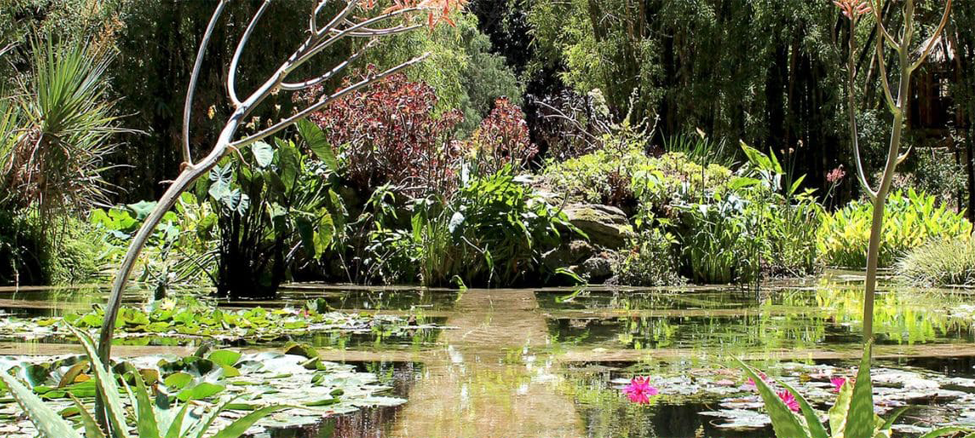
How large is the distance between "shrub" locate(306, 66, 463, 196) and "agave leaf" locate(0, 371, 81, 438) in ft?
24.4

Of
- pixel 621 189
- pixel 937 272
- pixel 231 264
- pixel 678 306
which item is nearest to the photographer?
pixel 678 306

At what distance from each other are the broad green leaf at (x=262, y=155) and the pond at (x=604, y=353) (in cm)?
91

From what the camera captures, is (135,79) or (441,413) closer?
(441,413)

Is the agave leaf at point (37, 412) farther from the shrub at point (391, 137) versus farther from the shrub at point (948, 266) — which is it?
the shrub at point (948, 266)

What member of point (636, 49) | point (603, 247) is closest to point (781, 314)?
point (603, 247)

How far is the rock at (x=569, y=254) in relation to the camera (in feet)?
29.1

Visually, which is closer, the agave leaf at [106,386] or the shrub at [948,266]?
the agave leaf at [106,386]

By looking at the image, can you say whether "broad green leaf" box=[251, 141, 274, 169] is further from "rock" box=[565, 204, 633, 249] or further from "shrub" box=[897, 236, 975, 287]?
"shrub" box=[897, 236, 975, 287]

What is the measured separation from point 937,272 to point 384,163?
4999 millimetres

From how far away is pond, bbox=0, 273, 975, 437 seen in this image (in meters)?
2.87

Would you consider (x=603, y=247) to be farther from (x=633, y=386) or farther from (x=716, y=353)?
(x=633, y=386)

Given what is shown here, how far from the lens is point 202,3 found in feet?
46.1

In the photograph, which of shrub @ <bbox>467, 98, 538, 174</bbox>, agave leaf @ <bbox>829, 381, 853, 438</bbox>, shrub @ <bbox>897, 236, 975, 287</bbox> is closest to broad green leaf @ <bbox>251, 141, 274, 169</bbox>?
shrub @ <bbox>467, 98, 538, 174</bbox>

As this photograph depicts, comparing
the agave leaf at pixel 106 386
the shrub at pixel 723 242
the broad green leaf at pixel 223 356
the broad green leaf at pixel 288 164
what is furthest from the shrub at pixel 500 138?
the agave leaf at pixel 106 386
